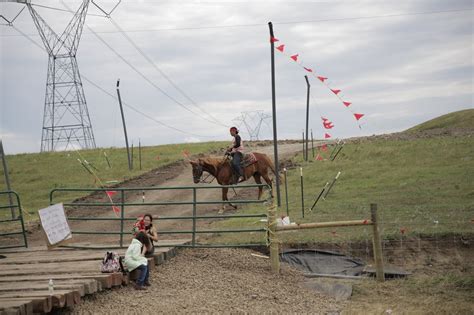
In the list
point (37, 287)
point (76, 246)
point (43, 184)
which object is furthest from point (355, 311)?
point (43, 184)

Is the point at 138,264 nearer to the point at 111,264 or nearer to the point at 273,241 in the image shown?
the point at 111,264

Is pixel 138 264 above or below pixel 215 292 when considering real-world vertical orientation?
above

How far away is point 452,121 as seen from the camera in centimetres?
4200

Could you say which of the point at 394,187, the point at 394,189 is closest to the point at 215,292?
the point at 394,189

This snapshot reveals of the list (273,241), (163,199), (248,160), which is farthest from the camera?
(163,199)

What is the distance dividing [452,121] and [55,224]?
34.1 meters

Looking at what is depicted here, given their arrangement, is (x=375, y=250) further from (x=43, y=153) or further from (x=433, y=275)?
(x=43, y=153)

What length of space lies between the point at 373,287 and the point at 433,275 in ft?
5.00

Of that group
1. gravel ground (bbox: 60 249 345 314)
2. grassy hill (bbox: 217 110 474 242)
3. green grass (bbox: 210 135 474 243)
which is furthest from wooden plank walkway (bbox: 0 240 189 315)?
grassy hill (bbox: 217 110 474 242)

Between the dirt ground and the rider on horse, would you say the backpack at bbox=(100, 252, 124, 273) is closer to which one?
the dirt ground

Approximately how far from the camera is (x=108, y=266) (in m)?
10.9

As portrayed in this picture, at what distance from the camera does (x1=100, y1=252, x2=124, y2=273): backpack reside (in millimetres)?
10859

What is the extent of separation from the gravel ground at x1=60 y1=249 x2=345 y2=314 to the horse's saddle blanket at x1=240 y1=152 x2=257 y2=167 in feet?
23.9

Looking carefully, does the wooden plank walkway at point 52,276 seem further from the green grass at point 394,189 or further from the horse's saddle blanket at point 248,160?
the horse's saddle blanket at point 248,160
